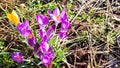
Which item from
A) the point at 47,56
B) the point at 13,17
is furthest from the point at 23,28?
the point at 47,56

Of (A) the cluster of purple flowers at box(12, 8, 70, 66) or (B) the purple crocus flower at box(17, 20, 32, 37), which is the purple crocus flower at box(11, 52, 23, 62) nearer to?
(A) the cluster of purple flowers at box(12, 8, 70, 66)

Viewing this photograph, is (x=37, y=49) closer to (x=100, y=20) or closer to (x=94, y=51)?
(x=94, y=51)

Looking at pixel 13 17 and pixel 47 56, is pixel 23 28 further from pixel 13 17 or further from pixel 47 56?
pixel 47 56

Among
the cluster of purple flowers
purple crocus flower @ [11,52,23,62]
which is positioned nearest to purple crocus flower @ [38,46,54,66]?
the cluster of purple flowers

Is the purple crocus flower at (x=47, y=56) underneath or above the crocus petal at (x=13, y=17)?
underneath

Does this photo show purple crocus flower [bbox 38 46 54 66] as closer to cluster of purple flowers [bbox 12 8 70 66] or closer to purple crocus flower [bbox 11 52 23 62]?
cluster of purple flowers [bbox 12 8 70 66]

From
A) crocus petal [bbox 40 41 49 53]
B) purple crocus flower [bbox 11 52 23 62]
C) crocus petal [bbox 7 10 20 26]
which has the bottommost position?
purple crocus flower [bbox 11 52 23 62]

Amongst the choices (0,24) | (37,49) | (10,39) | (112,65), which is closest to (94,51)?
(112,65)

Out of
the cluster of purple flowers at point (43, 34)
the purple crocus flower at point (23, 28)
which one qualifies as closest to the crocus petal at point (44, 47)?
the cluster of purple flowers at point (43, 34)

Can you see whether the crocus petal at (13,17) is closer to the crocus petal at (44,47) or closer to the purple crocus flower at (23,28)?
the purple crocus flower at (23,28)

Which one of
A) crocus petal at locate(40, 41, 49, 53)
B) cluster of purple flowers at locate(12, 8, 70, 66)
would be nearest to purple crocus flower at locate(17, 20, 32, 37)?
cluster of purple flowers at locate(12, 8, 70, 66)

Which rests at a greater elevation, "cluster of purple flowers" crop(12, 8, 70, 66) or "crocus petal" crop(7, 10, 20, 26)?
"crocus petal" crop(7, 10, 20, 26)

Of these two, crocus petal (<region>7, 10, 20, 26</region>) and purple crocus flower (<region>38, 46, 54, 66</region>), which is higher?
crocus petal (<region>7, 10, 20, 26</region>)
